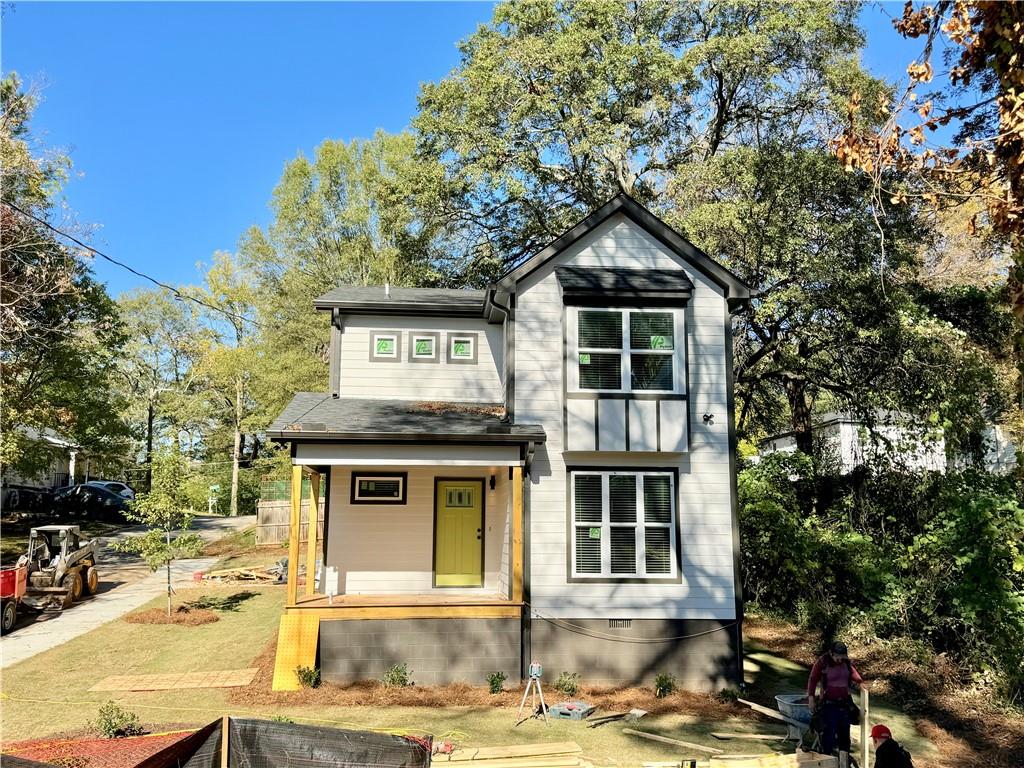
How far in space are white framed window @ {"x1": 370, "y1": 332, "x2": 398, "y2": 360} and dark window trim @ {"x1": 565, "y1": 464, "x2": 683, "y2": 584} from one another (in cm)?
480

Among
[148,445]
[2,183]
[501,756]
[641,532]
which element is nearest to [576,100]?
[641,532]

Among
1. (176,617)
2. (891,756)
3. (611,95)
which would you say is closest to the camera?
(891,756)

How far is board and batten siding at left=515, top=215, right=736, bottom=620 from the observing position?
37.0 feet

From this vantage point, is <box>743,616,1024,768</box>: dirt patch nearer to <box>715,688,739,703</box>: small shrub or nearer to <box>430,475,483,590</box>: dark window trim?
<box>715,688,739,703</box>: small shrub

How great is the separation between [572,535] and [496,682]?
2.57 metres

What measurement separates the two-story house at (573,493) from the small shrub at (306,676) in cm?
15

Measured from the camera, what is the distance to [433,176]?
2134 cm

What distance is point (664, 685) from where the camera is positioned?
427 inches

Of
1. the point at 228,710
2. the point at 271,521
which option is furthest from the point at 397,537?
the point at 271,521

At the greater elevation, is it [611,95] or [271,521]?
[611,95]

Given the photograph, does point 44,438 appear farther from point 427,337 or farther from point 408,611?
point 408,611

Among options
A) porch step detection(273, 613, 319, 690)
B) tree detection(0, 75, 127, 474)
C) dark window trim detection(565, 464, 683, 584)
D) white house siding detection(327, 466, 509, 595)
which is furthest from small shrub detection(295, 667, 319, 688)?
tree detection(0, 75, 127, 474)

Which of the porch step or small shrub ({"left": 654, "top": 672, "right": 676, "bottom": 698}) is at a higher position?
the porch step

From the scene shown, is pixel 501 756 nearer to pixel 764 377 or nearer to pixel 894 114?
pixel 894 114
